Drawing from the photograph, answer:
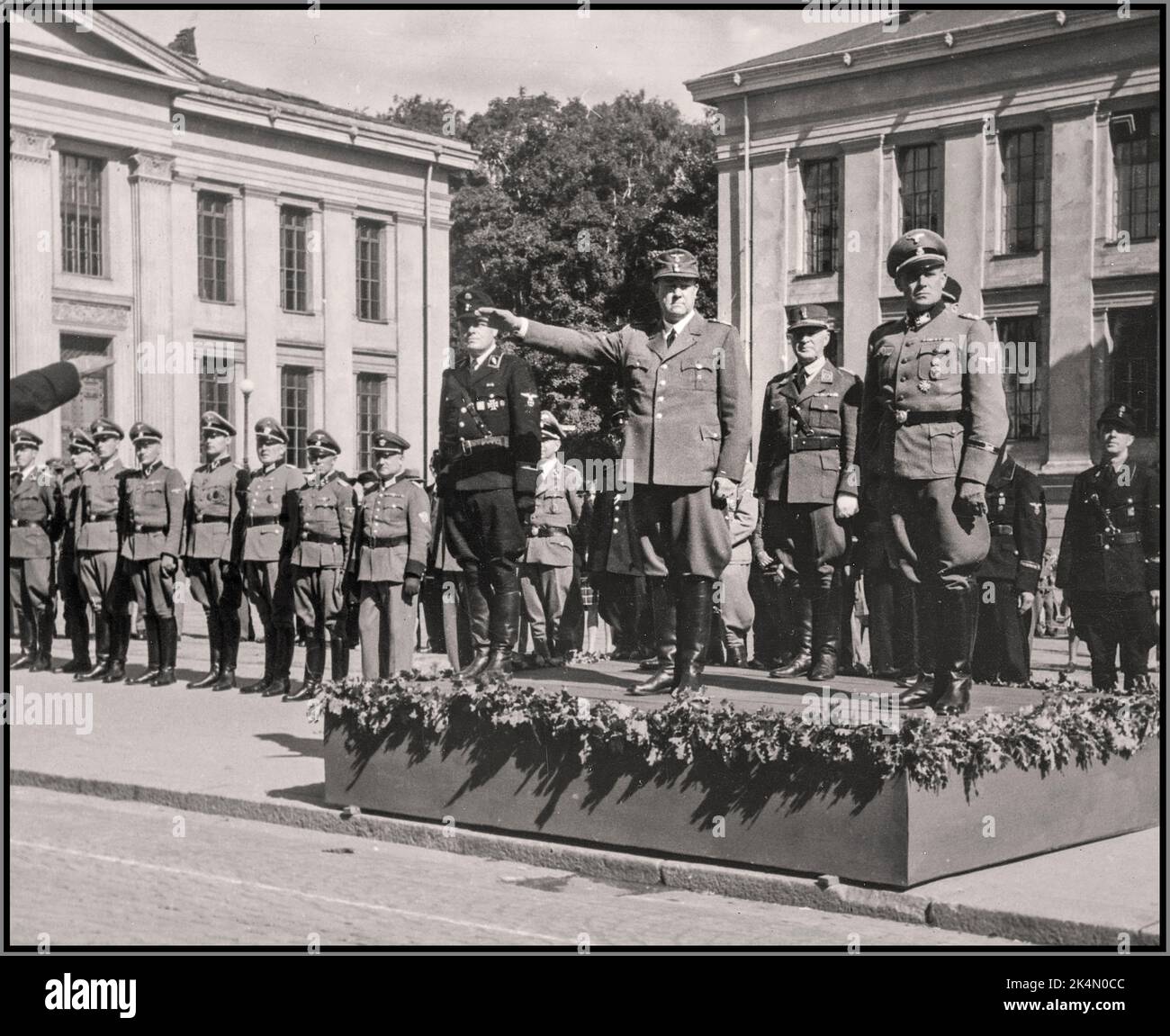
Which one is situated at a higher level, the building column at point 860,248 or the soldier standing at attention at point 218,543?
the building column at point 860,248

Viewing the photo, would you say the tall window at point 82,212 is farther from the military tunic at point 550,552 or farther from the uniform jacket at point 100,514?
the military tunic at point 550,552

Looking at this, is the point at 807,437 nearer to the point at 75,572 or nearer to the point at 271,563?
the point at 271,563

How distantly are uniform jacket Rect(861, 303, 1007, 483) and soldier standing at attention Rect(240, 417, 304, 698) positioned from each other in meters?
7.40

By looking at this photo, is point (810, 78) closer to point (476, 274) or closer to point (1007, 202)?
point (1007, 202)

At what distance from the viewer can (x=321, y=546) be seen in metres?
14.1

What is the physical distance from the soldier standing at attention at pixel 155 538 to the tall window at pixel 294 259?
62.0 feet

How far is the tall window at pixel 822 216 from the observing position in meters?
34.1

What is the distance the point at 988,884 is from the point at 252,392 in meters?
28.6

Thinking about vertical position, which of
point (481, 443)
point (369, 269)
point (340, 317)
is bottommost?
point (481, 443)

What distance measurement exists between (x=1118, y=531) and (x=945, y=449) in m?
3.55

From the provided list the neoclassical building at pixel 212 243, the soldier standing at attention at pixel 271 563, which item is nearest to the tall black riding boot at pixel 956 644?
the soldier standing at attention at pixel 271 563

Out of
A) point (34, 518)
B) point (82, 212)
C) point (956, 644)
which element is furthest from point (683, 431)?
point (82, 212)

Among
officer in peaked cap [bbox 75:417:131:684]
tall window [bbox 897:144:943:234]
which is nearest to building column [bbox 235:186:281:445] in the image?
tall window [bbox 897:144:943:234]
